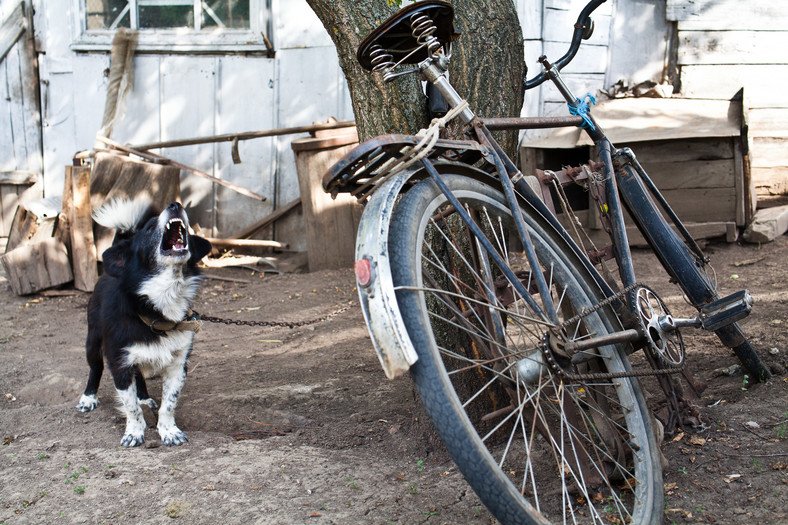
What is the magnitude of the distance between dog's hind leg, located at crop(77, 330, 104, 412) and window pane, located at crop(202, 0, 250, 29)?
4.52m

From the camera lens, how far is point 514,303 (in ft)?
7.48

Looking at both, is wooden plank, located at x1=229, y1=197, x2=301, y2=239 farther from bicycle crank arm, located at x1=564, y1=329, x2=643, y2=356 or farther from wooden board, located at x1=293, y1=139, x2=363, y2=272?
bicycle crank arm, located at x1=564, y1=329, x2=643, y2=356

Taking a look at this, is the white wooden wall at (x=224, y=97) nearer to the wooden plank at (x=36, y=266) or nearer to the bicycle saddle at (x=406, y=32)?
the wooden plank at (x=36, y=266)

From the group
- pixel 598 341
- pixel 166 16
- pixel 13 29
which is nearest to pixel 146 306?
pixel 598 341

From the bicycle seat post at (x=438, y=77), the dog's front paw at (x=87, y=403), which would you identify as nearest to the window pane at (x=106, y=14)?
the dog's front paw at (x=87, y=403)

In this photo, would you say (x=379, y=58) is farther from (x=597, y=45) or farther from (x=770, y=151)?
(x=770, y=151)

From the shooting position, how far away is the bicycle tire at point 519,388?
1661 mm

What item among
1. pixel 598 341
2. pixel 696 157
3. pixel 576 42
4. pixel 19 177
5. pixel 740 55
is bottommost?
pixel 598 341

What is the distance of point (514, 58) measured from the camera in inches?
122

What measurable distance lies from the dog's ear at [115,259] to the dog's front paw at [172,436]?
2.64 ft

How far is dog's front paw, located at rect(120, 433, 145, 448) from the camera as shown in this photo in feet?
10.2

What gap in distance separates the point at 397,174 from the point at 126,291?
193cm

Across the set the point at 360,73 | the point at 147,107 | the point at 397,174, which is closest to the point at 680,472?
the point at 397,174

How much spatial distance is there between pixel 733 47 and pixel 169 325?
19.7 ft
